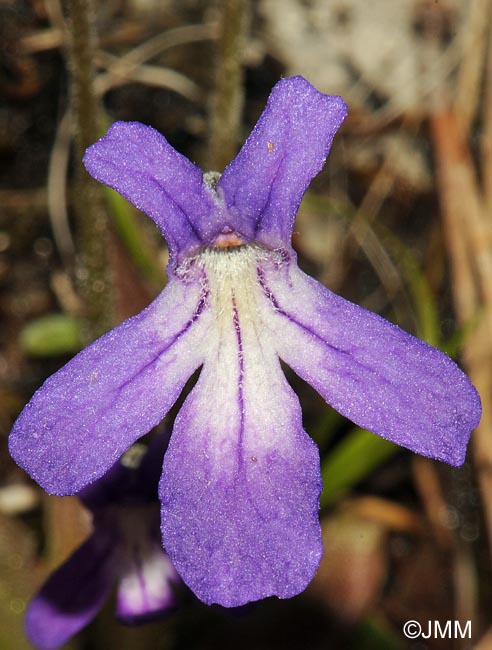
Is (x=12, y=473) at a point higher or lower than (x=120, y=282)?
lower

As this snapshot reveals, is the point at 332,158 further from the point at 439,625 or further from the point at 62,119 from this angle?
the point at 439,625

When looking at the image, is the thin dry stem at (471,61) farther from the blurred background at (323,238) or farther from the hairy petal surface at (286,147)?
the hairy petal surface at (286,147)

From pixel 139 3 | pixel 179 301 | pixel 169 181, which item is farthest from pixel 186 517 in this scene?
pixel 139 3

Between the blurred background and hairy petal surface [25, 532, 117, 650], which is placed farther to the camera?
the blurred background

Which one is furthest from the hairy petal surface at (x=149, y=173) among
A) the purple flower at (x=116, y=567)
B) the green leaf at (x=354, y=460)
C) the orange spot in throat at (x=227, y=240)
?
the green leaf at (x=354, y=460)

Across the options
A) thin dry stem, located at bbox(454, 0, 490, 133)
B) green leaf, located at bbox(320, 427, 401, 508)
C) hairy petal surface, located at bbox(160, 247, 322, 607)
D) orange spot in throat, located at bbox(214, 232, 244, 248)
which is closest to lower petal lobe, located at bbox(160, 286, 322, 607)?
hairy petal surface, located at bbox(160, 247, 322, 607)

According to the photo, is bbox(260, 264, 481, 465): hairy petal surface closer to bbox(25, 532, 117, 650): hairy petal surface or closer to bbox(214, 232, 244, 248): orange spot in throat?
bbox(214, 232, 244, 248): orange spot in throat

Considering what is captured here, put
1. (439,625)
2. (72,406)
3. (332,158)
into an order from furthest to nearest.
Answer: (332,158) < (439,625) < (72,406)
